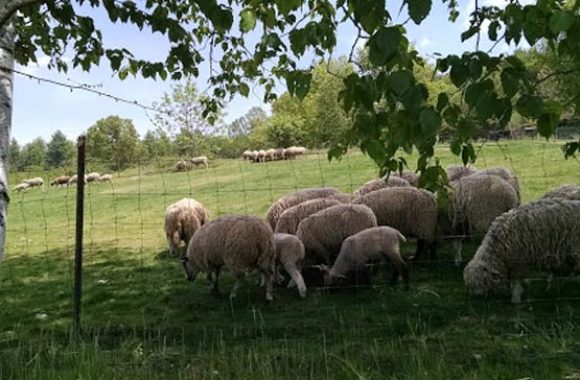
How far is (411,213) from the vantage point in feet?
30.8

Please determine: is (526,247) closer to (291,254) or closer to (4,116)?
(291,254)

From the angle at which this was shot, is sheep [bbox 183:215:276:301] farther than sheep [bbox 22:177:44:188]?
No

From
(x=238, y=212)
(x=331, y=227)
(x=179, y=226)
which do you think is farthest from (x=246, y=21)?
(x=238, y=212)

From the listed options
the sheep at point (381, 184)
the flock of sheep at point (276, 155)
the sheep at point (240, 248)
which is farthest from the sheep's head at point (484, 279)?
the flock of sheep at point (276, 155)

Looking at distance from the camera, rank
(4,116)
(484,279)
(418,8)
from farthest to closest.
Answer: (484,279)
(4,116)
(418,8)

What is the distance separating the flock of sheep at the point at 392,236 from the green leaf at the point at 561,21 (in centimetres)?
456

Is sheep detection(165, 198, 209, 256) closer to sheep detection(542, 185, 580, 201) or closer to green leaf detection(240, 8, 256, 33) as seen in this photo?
sheep detection(542, 185, 580, 201)

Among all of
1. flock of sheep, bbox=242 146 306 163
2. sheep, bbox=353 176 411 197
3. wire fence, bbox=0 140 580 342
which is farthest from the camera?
flock of sheep, bbox=242 146 306 163

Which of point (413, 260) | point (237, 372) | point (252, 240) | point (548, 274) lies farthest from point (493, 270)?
point (237, 372)

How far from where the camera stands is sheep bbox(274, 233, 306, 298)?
8.30 meters

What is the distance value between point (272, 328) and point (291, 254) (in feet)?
5.60

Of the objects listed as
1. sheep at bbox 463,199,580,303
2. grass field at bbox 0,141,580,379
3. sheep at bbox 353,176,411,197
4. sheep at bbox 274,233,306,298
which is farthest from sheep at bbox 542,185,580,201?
sheep at bbox 274,233,306,298

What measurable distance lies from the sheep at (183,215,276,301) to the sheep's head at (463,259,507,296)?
2554 mm

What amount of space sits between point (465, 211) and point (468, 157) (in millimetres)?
6727
